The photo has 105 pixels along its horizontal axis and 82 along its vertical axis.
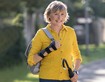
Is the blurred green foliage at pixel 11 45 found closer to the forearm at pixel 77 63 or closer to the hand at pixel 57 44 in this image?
the forearm at pixel 77 63

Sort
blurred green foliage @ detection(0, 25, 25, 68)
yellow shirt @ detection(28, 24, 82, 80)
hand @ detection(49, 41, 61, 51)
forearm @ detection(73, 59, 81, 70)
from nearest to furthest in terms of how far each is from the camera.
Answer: hand @ detection(49, 41, 61, 51)
yellow shirt @ detection(28, 24, 82, 80)
forearm @ detection(73, 59, 81, 70)
blurred green foliage @ detection(0, 25, 25, 68)

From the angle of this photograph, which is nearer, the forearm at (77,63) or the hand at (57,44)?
the hand at (57,44)

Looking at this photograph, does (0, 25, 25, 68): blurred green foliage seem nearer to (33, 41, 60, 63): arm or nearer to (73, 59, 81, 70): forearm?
(73, 59, 81, 70): forearm

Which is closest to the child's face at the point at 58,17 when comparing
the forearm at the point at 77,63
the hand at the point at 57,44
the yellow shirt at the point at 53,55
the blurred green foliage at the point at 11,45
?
the yellow shirt at the point at 53,55

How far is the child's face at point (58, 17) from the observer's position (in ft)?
17.2

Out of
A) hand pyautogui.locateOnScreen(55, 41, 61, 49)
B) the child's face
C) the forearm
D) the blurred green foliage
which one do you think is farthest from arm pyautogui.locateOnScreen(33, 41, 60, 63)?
the blurred green foliage

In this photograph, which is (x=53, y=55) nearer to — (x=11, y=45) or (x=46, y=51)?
(x=46, y=51)

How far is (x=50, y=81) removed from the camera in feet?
17.1

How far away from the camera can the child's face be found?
5234mm

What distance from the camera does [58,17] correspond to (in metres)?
5.23

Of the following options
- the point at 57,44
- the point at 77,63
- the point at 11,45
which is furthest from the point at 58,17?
the point at 11,45

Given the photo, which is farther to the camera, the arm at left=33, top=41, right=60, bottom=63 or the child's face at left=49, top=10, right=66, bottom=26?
the child's face at left=49, top=10, right=66, bottom=26

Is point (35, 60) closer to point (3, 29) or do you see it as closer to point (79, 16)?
point (3, 29)

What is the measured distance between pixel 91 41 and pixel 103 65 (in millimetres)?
22304
